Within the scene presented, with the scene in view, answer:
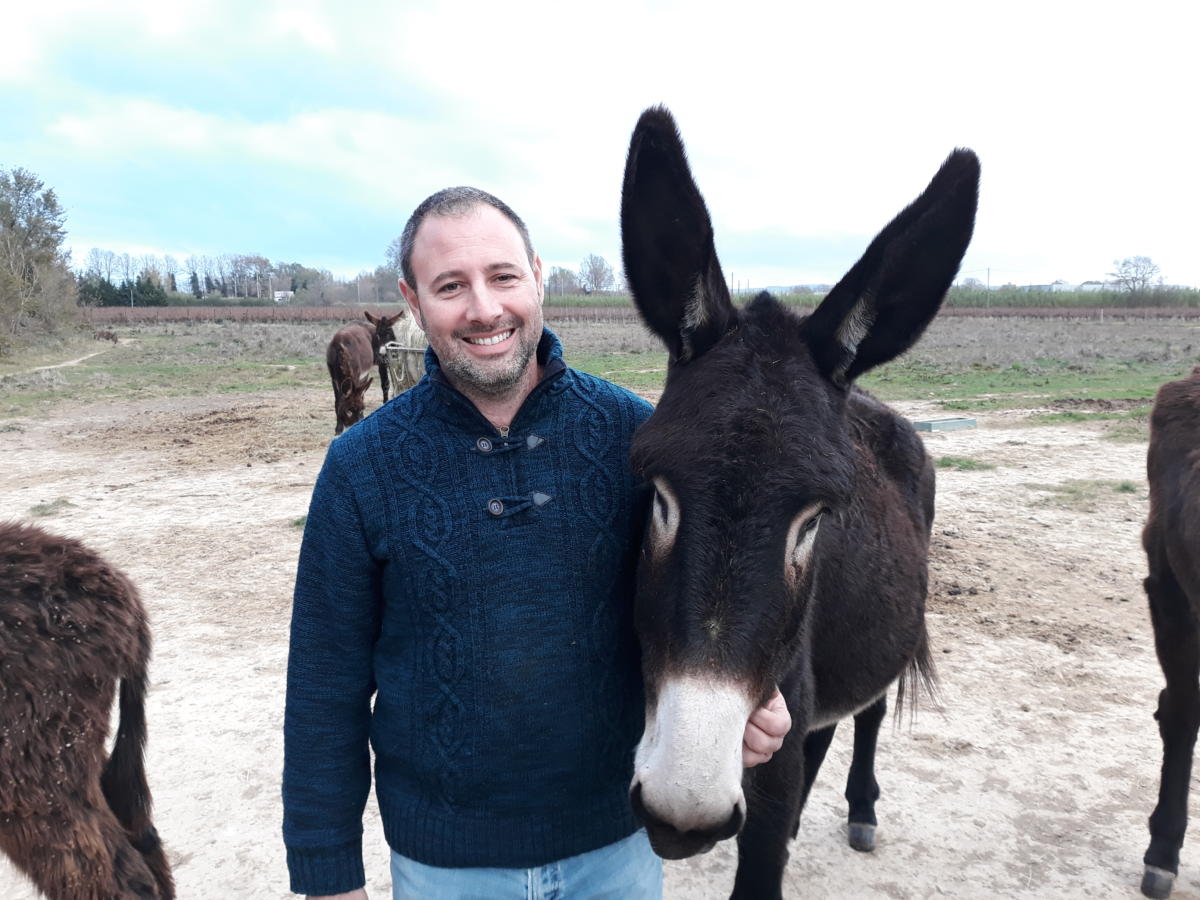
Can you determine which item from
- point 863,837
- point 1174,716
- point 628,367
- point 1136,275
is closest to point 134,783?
point 863,837

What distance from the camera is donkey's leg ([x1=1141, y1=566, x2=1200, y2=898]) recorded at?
3428mm

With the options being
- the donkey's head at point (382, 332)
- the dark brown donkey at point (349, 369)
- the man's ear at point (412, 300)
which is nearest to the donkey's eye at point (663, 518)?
the man's ear at point (412, 300)

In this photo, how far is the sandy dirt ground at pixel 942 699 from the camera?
358 centimetres

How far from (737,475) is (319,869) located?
54.5 inches

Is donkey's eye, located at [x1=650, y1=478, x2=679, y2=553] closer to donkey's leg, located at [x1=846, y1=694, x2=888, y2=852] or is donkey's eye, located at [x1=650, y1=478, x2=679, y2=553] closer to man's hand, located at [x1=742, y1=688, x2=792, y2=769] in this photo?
man's hand, located at [x1=742, y1=688, x2=792, y2=769]

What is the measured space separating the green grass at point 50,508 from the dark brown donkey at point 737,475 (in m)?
9.19

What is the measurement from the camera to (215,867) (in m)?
3.54

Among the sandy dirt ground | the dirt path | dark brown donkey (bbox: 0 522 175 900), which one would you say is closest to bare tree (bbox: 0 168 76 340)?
the dirt path

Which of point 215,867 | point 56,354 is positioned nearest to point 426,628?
point 215,867

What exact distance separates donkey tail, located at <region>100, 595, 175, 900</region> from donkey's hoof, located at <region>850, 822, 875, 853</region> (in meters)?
3.14

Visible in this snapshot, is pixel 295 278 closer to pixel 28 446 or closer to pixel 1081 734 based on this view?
pixel 28 446

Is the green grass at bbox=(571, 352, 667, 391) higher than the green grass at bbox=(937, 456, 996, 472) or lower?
higher

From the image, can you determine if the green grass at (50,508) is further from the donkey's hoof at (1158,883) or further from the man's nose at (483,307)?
the donkey's hoof at (1158,883)

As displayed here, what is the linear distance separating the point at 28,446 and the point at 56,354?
25587mm
